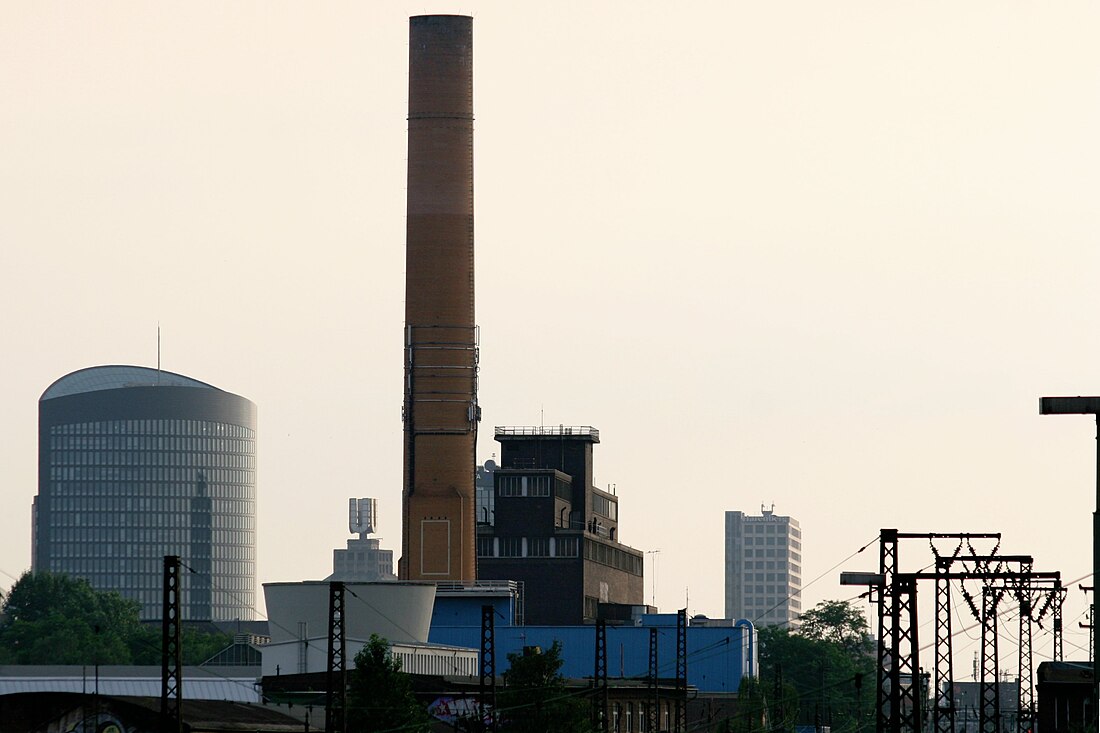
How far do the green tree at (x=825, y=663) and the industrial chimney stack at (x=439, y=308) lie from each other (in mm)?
22117

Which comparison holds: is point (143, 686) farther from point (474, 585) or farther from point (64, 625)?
point (64, 625)

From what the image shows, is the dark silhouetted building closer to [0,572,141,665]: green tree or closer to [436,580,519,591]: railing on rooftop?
[436,580,519,591]: railing on rooftop

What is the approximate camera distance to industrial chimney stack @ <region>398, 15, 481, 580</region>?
119 m

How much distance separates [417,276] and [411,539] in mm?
15956

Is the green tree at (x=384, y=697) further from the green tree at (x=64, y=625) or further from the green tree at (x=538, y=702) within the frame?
the green tree at (x=64, y=625)

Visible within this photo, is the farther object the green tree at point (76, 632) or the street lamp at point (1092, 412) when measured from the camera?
the green tree at point (76, 632)

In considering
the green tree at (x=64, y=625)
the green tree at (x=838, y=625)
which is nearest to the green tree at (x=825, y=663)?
the green tree at (x=838, y=625)

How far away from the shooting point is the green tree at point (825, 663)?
494ft

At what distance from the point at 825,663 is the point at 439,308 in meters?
58.8

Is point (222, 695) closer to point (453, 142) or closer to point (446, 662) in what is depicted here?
point (446, 662)

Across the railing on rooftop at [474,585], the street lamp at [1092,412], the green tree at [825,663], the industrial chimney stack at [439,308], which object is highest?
the industrial chimney stack at [439,308]

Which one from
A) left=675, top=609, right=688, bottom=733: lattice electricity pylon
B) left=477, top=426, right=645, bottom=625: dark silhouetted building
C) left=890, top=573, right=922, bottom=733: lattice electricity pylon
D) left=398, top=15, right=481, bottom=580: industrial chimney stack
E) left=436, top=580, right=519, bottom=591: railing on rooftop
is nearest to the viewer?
left=890, top=573, right=922, bottom=733: lattice electricity pylon

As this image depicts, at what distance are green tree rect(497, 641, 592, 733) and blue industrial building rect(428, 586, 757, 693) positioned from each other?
52.4m

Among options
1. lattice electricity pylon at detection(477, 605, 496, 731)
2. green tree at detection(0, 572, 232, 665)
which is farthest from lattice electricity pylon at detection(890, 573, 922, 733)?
green tree at detection(0, 572, 232, 665)
